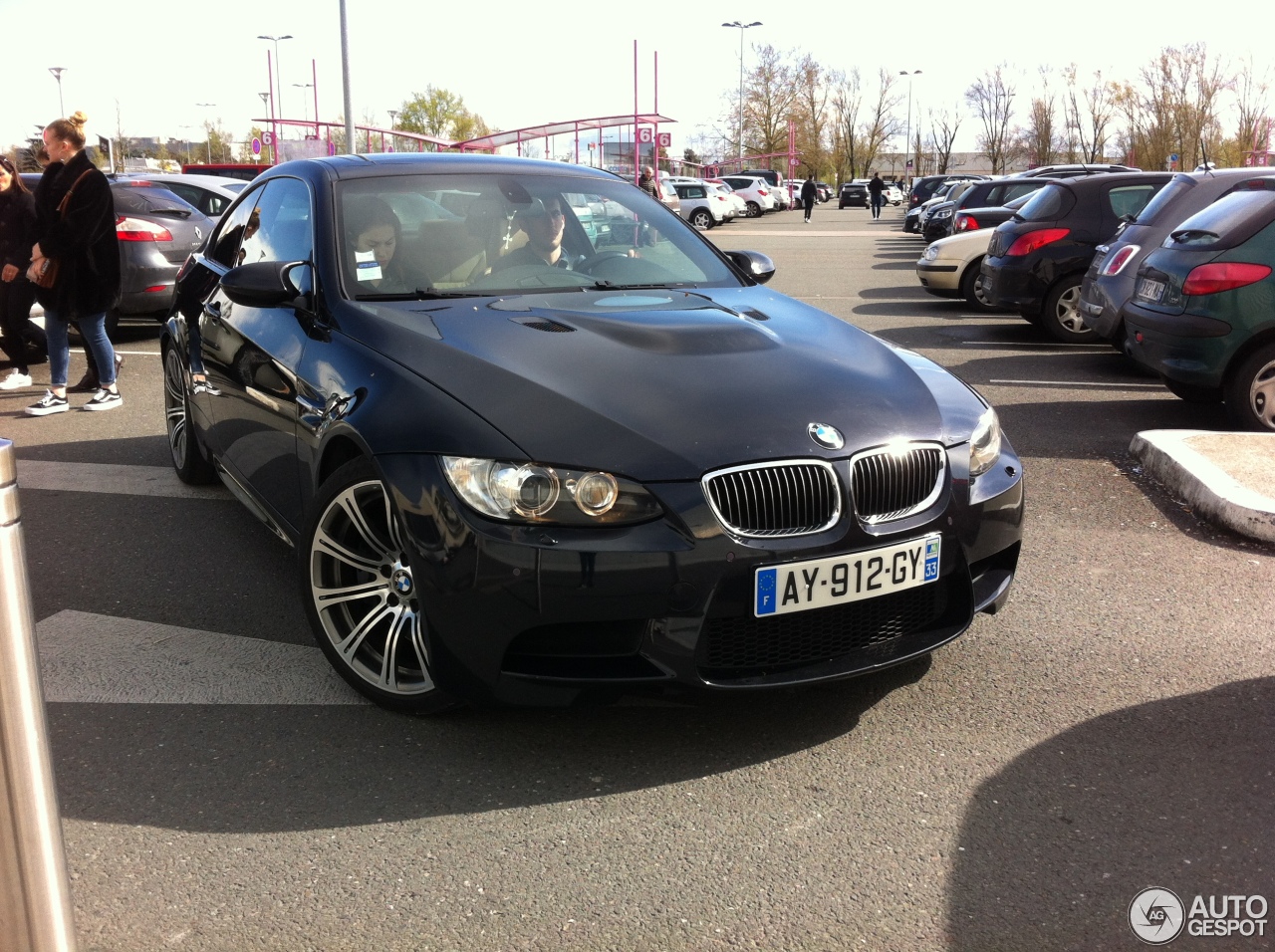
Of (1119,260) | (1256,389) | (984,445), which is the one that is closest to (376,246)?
(984,445)

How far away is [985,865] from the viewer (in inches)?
109

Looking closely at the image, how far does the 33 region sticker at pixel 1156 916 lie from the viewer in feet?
8.28

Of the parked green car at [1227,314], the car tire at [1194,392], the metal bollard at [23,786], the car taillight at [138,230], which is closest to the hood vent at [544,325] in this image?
the metal bollard at [23,786]

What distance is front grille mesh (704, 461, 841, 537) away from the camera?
3.09 m

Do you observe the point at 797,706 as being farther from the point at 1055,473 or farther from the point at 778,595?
the point at 1055,473

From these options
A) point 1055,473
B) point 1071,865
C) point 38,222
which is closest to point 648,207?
point 1055,473

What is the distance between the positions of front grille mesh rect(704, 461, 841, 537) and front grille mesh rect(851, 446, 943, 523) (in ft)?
0.28

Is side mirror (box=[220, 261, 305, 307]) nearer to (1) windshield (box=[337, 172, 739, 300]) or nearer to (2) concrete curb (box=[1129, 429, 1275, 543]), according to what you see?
(1) windshield (box=[337, 172, 739, 300])

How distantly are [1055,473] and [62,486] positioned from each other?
5.13 meters

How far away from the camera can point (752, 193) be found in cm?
5681

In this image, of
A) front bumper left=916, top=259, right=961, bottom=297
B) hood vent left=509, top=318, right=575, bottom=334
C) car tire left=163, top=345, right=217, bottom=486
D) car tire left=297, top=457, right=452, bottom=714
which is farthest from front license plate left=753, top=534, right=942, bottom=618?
front bumper left=916, top=259, right=961, bottom=297

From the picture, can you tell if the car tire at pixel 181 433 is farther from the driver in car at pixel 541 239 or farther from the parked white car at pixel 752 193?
the parked white car at pixel 752 193

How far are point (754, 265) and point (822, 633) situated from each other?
92.4 inches

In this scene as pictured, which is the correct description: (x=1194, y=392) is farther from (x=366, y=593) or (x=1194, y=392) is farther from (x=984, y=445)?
(x=366, y=593)
